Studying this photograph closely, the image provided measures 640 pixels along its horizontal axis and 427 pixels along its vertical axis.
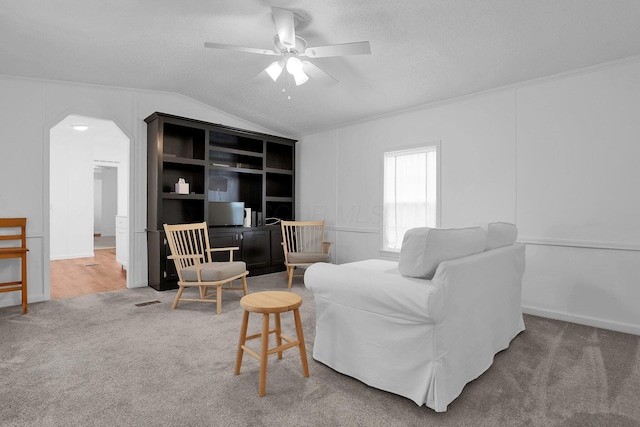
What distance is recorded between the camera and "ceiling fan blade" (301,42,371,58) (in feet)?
8.50

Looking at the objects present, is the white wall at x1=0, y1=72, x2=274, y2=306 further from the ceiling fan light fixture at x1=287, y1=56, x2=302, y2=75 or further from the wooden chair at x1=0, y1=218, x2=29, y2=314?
the ceiling fan light fixture at x1=287, y1=56, x2=302, y2=75

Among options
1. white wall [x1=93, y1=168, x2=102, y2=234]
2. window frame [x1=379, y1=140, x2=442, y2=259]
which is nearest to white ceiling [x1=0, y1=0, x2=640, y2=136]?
window frame [x1=379, y1=140, x2=442, y2=259]

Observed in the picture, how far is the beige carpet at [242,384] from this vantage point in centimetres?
181

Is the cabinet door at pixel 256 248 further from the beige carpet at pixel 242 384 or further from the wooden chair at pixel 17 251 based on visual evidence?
the wooden chair at pixel 17 251

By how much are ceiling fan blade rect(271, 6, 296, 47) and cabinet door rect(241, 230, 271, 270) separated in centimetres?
316

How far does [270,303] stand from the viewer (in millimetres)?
2199

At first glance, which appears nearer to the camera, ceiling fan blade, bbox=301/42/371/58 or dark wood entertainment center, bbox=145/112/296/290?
ceiling fan blade, bbox=301/42/371/58

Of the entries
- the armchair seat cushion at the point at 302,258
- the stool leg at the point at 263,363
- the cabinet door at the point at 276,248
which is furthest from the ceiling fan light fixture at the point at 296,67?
the cabinet door at the point at 276,248

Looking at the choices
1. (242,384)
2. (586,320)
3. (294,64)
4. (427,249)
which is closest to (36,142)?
(294,64)

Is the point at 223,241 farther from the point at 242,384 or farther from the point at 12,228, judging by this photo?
the point at 242,384

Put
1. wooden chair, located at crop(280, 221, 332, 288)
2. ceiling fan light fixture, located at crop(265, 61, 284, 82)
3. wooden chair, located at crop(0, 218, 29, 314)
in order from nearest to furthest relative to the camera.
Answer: ceiling fan light fixture, located at crop(265, 61, 284, 82) → wooden chair, located at crop(0, 218, 29, 314) → wooden chair, located at crop(280, 221, 332, 288)

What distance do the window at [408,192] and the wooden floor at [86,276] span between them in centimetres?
387

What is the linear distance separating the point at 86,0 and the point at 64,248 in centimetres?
645

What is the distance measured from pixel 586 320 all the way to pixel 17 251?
571 cm
